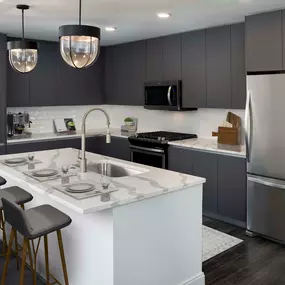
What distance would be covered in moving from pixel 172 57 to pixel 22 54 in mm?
2456

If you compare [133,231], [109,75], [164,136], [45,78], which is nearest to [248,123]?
[164,136]

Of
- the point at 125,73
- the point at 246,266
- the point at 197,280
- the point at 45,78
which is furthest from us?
the point at 125,73

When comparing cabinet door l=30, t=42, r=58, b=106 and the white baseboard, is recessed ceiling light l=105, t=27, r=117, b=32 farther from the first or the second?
the white baseboard

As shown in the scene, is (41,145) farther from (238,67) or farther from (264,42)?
(264,42)

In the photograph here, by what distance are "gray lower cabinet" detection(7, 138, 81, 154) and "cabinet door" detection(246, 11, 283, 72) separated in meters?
2.94

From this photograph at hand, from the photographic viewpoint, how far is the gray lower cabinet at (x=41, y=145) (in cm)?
503

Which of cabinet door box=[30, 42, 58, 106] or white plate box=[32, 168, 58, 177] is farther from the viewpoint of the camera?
cabinet door box=[30, 42, 58, 106]

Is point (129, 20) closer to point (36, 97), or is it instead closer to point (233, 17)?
point (233, 17)

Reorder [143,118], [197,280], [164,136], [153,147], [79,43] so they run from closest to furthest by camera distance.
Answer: [79,43], [197,280], [153,147], [164,136], [143,118]

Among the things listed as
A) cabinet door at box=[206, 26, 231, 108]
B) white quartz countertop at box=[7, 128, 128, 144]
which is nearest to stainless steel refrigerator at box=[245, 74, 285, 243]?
cabinet door at box=[206, 26, 231, 108]

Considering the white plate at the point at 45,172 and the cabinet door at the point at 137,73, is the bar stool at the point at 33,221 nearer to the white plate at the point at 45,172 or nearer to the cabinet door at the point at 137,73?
the white plate at the point at 45,172

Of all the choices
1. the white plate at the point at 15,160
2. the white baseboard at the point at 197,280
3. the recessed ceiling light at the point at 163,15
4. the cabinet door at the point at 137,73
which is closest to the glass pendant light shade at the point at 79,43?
the white plate at the point at 15,160

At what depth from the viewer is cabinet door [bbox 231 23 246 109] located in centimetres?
424

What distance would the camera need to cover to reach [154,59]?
541 centimetres
